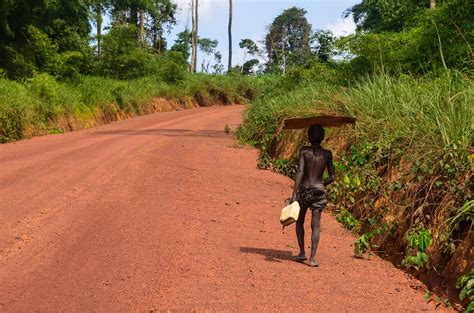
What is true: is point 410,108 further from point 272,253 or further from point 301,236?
point 272,253

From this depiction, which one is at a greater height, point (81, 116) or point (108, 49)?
point (108, 49)

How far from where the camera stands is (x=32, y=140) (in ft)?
55.5

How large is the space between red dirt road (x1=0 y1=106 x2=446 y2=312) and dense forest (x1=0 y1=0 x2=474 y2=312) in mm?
545

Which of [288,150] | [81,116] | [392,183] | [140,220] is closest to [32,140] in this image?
[81,116]

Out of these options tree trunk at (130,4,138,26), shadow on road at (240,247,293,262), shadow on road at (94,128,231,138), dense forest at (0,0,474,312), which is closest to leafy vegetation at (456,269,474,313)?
dense forest at (0,0,474,312)

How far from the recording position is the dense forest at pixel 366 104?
233 inches

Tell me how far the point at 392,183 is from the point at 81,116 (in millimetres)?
17957

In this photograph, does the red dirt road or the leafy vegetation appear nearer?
the leafy vegetation

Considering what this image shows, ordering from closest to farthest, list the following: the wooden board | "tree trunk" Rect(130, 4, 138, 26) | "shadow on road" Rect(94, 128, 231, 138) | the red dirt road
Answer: the red dirt road < the wooden board < "shadow on road" Rect(94, 128, 231, 138) < "tree trunk" Rect(130, 4, 138, 26)

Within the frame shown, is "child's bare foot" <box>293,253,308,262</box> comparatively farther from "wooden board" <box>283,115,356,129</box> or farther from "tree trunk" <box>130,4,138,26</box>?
"tree trunk" <box>130,4,138,26</box>

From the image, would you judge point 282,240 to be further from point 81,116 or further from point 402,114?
point 81,116

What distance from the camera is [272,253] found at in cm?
657

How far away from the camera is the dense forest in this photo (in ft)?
19.4

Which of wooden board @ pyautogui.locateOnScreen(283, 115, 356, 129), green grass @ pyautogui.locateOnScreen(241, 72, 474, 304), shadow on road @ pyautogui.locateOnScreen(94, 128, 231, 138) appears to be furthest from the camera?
shadow on road @ pyautogui.locateOnScreen(94, 128, 231, 138)
